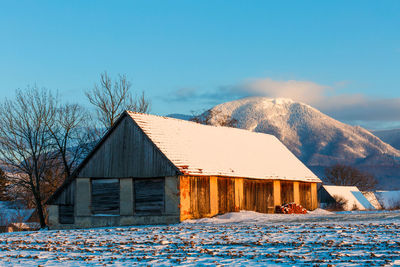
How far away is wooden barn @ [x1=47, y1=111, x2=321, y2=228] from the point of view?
30.4 metres

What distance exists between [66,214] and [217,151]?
10412mm

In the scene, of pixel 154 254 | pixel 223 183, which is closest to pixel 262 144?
pixel 223 183

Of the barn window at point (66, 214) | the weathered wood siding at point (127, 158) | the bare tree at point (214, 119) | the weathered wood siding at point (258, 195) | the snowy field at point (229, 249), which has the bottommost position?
the snowy field at point (229, 249)

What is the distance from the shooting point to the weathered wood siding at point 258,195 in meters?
35.5

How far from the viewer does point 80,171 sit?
33062mm

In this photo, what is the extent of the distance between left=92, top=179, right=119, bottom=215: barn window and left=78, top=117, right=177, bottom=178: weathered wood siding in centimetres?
44

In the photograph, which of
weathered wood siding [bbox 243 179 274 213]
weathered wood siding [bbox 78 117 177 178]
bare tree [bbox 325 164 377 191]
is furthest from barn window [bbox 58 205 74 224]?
bare tree [bbox 325 164 377 191]

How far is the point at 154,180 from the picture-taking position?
3095 cm

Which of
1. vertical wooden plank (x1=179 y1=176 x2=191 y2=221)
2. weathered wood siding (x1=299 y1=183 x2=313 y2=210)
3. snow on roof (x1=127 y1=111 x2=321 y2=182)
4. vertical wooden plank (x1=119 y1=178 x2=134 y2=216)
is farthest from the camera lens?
weathered wood siding (x1=299 y1=183 x2=313 y2=210)

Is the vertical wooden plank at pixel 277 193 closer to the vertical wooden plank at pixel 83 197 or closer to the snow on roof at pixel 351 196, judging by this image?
the vertical wooden plank at pixel 83 197

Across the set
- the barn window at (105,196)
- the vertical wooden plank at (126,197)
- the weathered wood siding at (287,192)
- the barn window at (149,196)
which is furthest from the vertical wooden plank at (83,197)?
the weathered wood siding at (287,192)

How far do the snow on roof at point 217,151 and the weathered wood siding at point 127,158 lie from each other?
1.49ft

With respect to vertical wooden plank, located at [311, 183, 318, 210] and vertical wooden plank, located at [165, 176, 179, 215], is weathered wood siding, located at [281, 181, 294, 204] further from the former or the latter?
vertical wooden plank, located at [165, 176, 179, 215]

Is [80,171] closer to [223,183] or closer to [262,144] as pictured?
[223,183]
